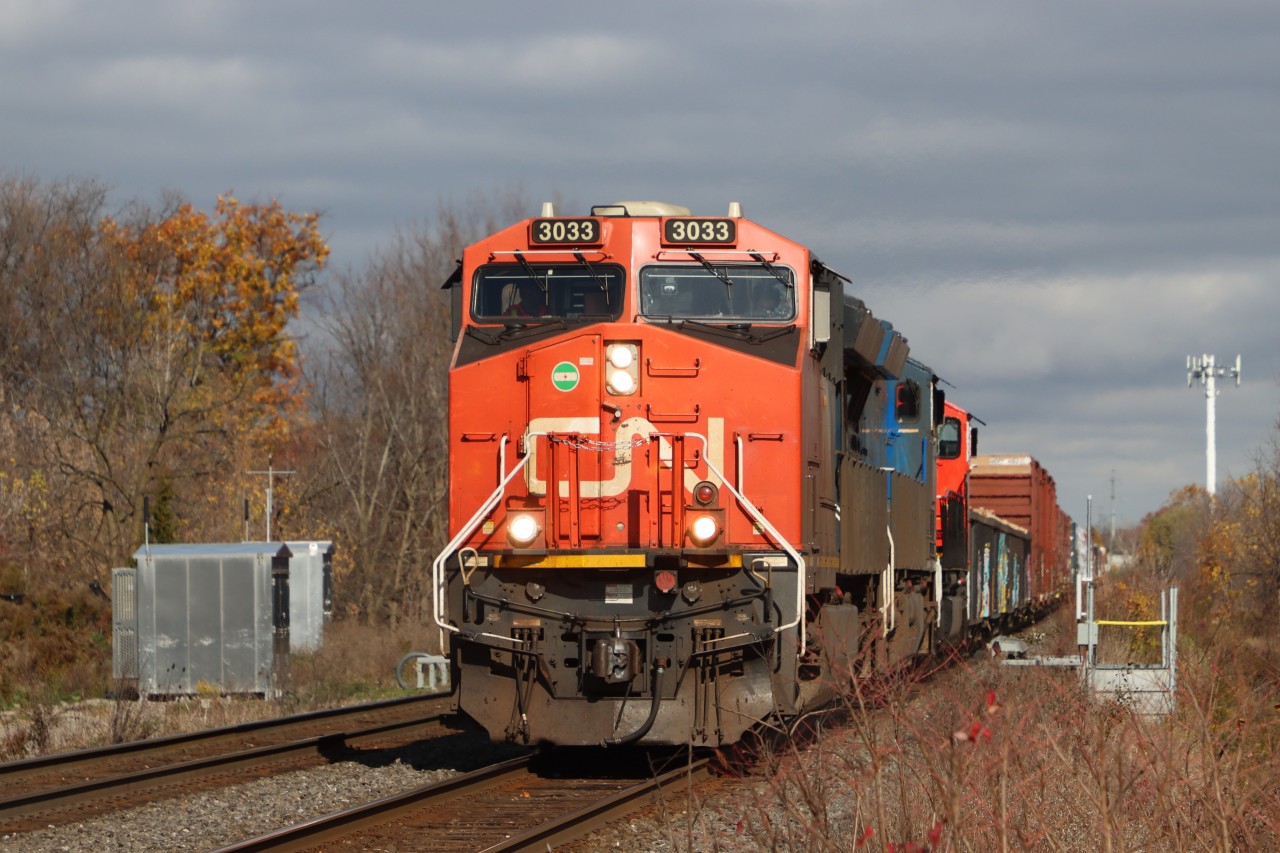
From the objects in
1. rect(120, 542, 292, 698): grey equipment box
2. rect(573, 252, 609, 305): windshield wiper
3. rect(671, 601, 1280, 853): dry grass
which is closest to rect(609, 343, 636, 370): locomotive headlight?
rect(573, 252, 609, 305): windshield wiper

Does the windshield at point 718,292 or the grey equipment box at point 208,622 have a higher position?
the windshield at point 718,292

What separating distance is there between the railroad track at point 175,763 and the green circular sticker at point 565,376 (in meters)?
3.75

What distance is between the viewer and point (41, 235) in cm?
4369

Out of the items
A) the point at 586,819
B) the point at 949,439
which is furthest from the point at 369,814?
the point at 949,439

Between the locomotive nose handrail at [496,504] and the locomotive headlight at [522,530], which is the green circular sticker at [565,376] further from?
the locomotive headlight at [522,530]

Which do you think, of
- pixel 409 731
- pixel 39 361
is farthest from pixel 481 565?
pixel 39 361

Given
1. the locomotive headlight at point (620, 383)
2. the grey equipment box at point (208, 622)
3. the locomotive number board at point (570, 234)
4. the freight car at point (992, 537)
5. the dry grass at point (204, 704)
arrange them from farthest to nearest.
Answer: the freight car at point (992, 537) < the grey equipment box at point (208, 622) < the dry grass at point (204, 704) < the locomotive number board at point (570, 234) < the locomotive headlight at point (620, 383)

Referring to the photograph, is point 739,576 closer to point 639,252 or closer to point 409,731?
point 639,252

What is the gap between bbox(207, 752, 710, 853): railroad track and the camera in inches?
330

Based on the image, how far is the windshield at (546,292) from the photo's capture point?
36.6ft

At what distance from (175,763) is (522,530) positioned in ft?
12.7

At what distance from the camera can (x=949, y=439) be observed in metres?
24.0

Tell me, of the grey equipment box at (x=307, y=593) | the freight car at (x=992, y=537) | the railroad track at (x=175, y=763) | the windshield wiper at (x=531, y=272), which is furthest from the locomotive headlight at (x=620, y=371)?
the grey equipment box at (x=307, y=593)

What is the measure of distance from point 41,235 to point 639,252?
37.0 meters
